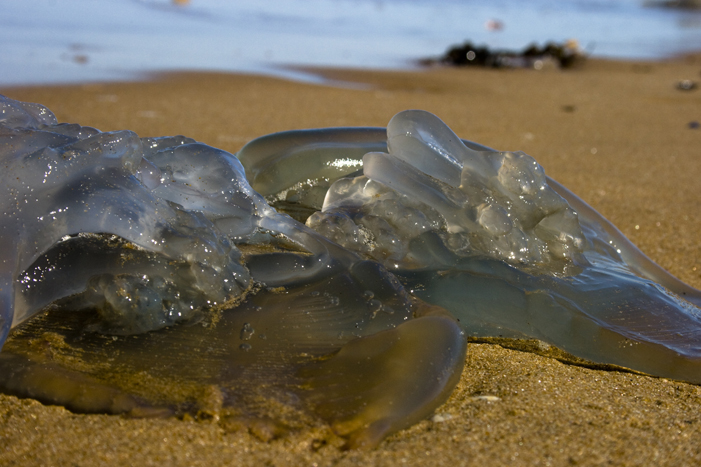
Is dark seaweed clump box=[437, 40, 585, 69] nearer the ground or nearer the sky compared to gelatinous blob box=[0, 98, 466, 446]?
nearer the sky

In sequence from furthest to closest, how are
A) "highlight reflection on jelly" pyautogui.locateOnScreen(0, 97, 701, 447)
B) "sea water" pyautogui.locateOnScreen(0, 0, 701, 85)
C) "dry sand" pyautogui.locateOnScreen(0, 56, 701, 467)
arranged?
Answer: "sea water" pyautogui.locateOnScreen(0, 0, 701, 85) < "highlight reflection on jelly" pyautogui.locateOnScreen(0, 97, 701, 447) < "dry sand" pyautogui.locateOnScreen(0, 56, 701, 467)

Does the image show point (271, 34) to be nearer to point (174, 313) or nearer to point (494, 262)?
point (494, 262)

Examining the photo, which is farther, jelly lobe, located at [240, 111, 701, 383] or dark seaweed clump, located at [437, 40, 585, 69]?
dark seaweed clump, located at [437, 40, 585, 69]

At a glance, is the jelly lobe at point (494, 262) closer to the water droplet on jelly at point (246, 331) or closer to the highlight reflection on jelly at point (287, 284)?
the highlight reflection on jelly at point (287, 284)

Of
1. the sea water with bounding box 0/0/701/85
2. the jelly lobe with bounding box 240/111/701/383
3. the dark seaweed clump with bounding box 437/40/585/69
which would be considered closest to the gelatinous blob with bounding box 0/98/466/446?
the jelly lobe with bounding box 240/111/701/383

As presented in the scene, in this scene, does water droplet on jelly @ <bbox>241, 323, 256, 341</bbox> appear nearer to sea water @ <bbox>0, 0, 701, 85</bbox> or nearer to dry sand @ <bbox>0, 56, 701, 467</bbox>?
dry sand @ <bbox>0, 56, 701, 467</bbox>

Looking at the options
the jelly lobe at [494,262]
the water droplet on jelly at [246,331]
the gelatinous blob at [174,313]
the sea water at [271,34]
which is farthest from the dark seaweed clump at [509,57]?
the water droplet on jelly at [246,331]

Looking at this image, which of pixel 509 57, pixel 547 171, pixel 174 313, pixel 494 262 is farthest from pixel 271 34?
pixel 174 313
